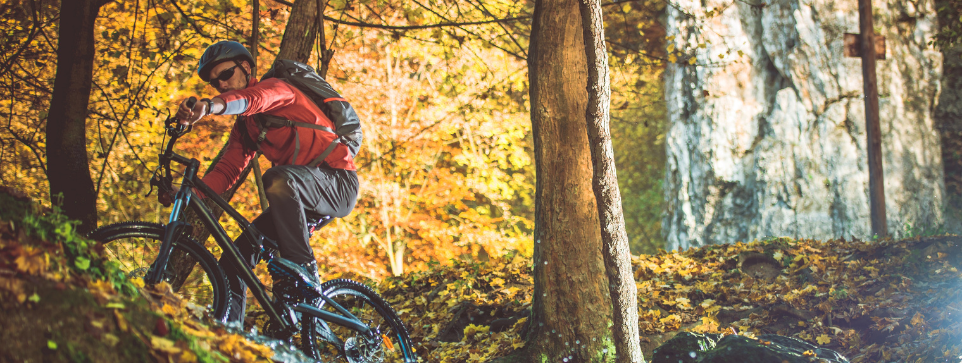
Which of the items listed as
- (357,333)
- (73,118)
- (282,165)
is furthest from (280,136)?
(73,118)

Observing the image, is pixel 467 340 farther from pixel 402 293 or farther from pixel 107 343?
pixel 107 343

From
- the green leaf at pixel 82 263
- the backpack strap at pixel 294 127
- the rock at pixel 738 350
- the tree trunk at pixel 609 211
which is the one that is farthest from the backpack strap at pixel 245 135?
the rock at pixel 738 350

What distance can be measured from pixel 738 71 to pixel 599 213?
11985mm

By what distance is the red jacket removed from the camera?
9.14 feet

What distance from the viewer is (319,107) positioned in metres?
3.08

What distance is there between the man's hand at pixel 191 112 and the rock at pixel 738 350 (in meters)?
2.96

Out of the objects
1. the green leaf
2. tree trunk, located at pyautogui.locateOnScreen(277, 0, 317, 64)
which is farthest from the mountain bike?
tree trunk, located at pyautogui.locateOnScreen(277, 0, 317, 64)

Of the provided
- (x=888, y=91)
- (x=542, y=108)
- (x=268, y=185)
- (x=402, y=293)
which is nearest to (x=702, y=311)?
(x=542, y=108)

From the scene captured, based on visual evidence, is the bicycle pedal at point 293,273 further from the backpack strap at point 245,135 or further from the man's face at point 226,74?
the man's face at point 226,74

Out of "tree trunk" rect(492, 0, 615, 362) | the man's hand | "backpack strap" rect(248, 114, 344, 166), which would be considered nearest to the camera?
the man's hand

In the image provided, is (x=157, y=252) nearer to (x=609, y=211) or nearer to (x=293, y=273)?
(x=293, y=273)

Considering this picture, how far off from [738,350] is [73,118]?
4105 mm

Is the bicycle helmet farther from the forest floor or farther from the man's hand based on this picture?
the forest floor

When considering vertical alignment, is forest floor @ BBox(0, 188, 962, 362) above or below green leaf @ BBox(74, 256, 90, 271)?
below
